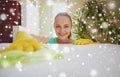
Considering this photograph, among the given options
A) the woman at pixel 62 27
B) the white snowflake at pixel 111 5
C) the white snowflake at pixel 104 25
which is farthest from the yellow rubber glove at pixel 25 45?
the white snowflake at pixel 111 5

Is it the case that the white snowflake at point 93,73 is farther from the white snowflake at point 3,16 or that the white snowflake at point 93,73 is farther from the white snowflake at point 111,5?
the white snowflake at point 111,5

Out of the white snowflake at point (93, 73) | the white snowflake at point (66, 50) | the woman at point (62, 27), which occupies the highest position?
the woman at point (62, 27)

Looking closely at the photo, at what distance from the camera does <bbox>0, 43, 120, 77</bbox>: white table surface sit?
1.26 meters

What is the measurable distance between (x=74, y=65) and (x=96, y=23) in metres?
1.95

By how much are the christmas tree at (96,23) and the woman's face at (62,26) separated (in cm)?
144

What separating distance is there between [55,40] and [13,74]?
1.57 feet

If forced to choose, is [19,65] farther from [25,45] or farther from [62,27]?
[62,27]

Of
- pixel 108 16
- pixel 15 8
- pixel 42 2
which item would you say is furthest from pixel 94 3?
pixel 15 8

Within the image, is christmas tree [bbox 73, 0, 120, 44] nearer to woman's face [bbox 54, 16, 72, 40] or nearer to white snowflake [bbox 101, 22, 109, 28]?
white snowflake [bbox 101, 22, 109, 28]

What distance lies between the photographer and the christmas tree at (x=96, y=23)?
10.1 feet

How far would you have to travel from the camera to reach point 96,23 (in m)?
3.15

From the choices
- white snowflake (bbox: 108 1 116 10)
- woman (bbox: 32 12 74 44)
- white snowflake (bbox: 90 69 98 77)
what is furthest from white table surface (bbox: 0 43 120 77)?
white snowflake (bbox: 108 1 116 10)

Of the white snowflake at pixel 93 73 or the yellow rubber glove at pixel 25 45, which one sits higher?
the yellow rubber glove at pixel 25 45

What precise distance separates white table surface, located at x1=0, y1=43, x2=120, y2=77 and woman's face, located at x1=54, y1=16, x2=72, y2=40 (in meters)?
0.30
